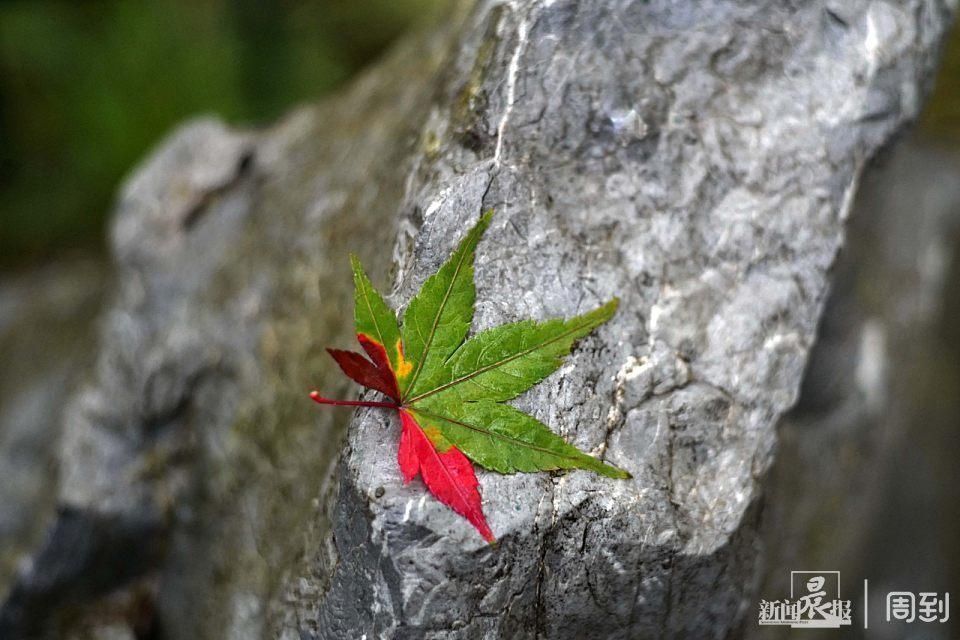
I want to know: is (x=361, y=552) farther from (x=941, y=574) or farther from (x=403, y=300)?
(x=941, y=574)

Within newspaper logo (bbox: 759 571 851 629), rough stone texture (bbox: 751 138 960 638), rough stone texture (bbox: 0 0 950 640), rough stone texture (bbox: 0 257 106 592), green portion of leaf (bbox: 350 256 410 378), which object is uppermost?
green portion of leaf (bbox: 350 256 410 378)

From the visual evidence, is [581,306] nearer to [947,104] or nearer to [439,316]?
[439,316]

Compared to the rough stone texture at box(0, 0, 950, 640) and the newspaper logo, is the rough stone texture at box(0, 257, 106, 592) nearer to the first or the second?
the rough stone texture at box(0, 0, 950, 640)

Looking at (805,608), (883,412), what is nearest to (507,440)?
(805,608)

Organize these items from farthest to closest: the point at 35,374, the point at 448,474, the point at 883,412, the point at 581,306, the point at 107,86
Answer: the point at 107,86
the point at 35,374
the point at 883,412
the point at 581,306
the point at 448,474

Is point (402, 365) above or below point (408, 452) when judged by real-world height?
above

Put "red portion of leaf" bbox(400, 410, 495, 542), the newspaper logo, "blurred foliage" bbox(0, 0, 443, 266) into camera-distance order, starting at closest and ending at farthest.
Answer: "red portion of leaf" bbox(400, 410, 495, 542)
the newspaper logo
"blurred foliage" bbox(0, 0, 443, 266)

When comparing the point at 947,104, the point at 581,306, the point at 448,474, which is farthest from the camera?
the point at 947,104

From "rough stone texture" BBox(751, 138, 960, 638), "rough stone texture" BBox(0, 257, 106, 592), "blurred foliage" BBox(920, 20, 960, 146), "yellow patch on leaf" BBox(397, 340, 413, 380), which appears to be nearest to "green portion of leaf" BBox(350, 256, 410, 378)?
Answer: "yellow patch on leaf" BBox(397, 340, 413, 380)
